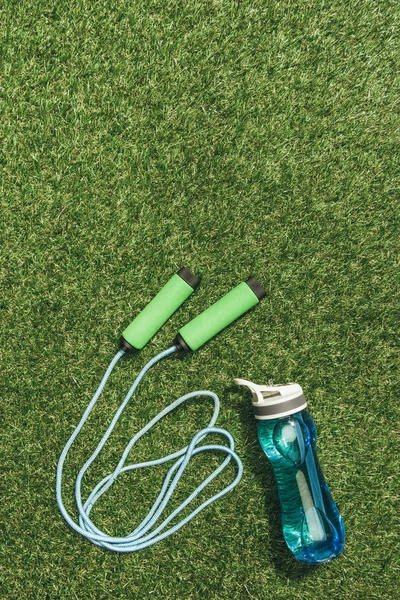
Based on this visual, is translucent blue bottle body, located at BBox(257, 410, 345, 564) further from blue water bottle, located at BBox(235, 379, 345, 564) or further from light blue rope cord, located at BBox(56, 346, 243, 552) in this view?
light blue rope cord, located at BBox(56, 346, 243, 552)

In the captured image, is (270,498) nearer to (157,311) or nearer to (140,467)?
(140,467)

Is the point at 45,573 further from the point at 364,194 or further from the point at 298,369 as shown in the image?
the point at 364,194

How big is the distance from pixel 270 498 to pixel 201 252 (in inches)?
39.0

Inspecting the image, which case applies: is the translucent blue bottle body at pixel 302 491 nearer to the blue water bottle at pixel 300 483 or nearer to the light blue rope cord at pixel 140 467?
the blue water bottle at pixel 300 483

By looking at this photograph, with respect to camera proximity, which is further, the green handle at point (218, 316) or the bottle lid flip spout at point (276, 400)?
the green handle at point (218, 316)

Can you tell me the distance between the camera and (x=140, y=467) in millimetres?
2043

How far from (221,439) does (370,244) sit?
95cm

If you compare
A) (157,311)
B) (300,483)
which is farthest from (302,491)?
(157,311)

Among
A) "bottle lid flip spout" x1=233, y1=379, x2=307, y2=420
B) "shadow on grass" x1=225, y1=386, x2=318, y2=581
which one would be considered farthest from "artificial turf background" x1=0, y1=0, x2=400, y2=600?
"bottle lid flip spout" x1=233, y1=379, x2=307, y2=420

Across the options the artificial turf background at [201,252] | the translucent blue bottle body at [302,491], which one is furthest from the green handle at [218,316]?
the translucent blue bottle body at [302,491]

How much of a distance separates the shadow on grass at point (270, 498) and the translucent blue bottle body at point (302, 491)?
0.07 metres

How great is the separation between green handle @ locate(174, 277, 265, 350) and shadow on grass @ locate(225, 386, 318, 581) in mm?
245

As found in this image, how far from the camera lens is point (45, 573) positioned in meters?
2.04

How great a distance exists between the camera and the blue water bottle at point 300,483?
6.26ft
